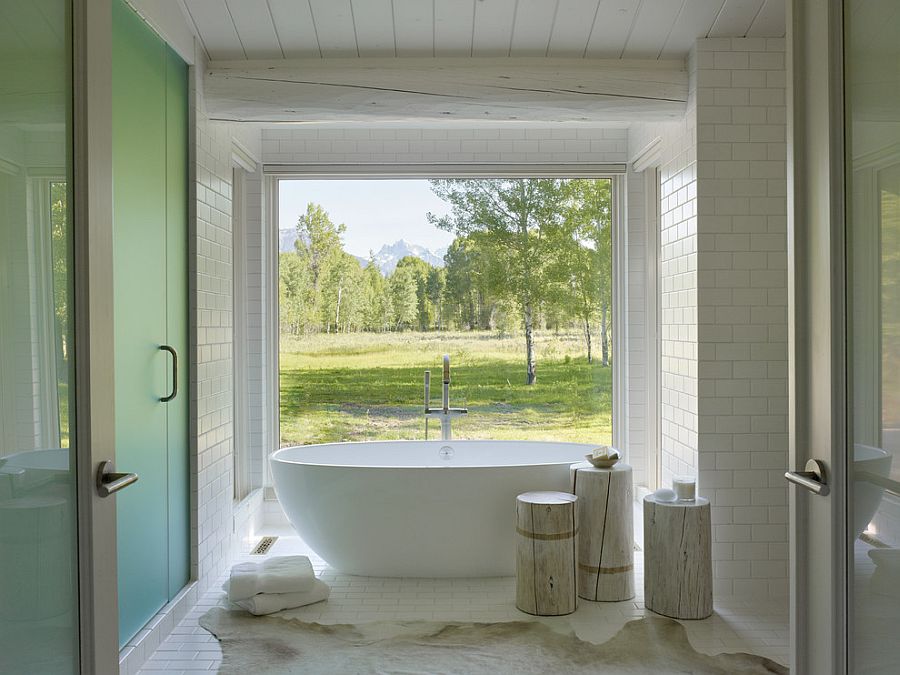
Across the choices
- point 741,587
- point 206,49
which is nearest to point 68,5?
point 206,49

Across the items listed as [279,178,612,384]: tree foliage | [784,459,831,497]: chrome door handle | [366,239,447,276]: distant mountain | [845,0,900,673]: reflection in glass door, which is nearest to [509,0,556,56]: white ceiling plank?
[279,178,612,384]: tree foliage

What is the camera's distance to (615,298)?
5688 mm

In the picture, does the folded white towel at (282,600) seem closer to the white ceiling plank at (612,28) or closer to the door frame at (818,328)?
the door frame at (818,328)

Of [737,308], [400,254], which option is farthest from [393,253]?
[737,308]

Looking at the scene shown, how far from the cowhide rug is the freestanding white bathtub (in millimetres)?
621

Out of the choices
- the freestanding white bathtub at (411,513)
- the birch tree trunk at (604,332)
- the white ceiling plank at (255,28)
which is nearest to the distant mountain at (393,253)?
the birch tree trunk at (604,332)

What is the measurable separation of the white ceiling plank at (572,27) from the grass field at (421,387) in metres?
2.11

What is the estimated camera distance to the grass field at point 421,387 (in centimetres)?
578

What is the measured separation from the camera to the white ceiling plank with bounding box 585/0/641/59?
391 cm

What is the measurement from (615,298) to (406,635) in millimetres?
2901

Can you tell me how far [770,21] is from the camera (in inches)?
156

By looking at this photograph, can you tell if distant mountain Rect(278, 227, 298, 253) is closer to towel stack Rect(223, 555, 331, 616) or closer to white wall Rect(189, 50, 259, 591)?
white wall Rect(189, 50, 259, 591)

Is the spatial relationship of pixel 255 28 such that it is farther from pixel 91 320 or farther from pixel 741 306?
pixel 741 306

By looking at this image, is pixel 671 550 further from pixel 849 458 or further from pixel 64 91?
pixel 64 91
